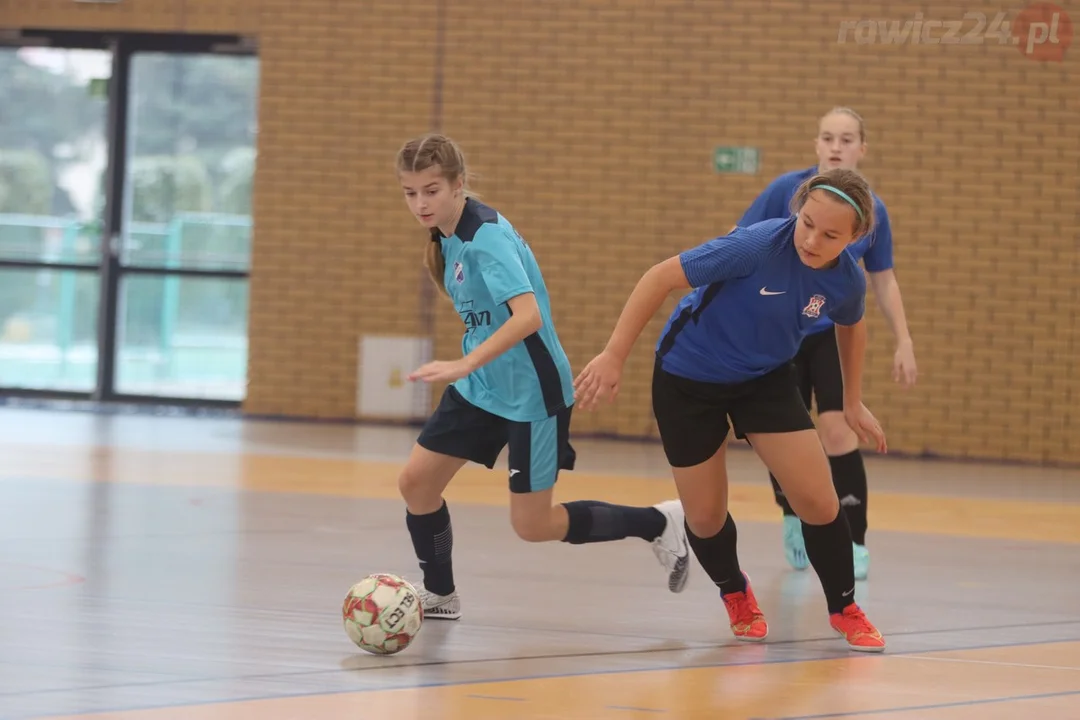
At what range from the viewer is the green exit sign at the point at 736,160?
9.50 metres

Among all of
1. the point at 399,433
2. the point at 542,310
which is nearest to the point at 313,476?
the point at 399,433

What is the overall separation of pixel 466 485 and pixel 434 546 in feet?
10.4

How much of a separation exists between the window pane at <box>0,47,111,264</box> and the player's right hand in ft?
25.5

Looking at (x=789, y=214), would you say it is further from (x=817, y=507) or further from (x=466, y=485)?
(x=466, y=485)

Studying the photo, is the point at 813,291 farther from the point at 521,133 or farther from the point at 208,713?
the point at 521,133

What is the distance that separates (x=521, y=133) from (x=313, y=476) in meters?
3.36

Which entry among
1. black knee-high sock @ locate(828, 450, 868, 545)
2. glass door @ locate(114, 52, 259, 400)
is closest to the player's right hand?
black knee-high sock @ locate(828, 450, 868, 545)

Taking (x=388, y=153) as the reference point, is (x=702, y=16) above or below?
above

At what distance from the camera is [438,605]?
13.9ft

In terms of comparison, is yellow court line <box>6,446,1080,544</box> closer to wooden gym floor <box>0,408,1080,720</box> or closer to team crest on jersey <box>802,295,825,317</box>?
wooden gym floor <box>0,408,1080,720</box>

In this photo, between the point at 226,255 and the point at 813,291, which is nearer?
the point at 813,291

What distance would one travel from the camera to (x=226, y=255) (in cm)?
1048

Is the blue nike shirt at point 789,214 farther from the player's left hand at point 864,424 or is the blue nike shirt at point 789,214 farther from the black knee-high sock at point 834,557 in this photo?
the black knee-high sock at point 834,557

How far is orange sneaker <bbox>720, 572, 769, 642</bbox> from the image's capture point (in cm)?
412
